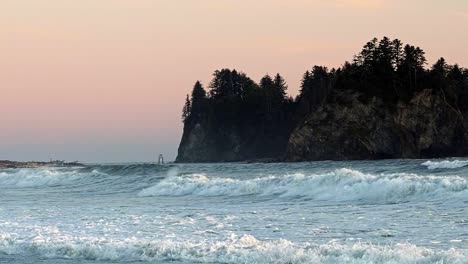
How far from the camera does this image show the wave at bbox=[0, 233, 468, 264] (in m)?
10.9

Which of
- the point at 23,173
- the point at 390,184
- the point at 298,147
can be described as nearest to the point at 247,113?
the point at 298,147

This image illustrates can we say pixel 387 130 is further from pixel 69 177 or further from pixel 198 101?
pixel 198 101

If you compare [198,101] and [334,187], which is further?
[198,101]

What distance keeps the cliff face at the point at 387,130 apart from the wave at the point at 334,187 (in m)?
40.1

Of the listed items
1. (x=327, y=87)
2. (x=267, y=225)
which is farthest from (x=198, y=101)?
(x=267, y=225)

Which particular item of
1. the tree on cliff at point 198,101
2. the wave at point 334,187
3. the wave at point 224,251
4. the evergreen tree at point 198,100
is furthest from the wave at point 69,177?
the evergreen tree at point 198,100

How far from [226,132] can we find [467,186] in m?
93.5

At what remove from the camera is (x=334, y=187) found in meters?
26.6

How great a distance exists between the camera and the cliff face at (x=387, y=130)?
233 feet

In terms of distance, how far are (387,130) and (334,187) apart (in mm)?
47362

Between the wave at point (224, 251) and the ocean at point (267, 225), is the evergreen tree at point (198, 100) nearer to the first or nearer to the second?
the ocean at point (267, 225)

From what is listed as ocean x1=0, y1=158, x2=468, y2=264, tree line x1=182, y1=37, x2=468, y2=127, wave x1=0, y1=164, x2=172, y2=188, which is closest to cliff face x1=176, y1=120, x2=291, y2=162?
tree line x1=182, y1=37, x2=468, y2=127

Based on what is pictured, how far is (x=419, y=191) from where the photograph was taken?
22766 mm

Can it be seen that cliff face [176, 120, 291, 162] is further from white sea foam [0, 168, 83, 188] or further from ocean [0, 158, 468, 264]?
ocean [0, 158, 468, 264]
